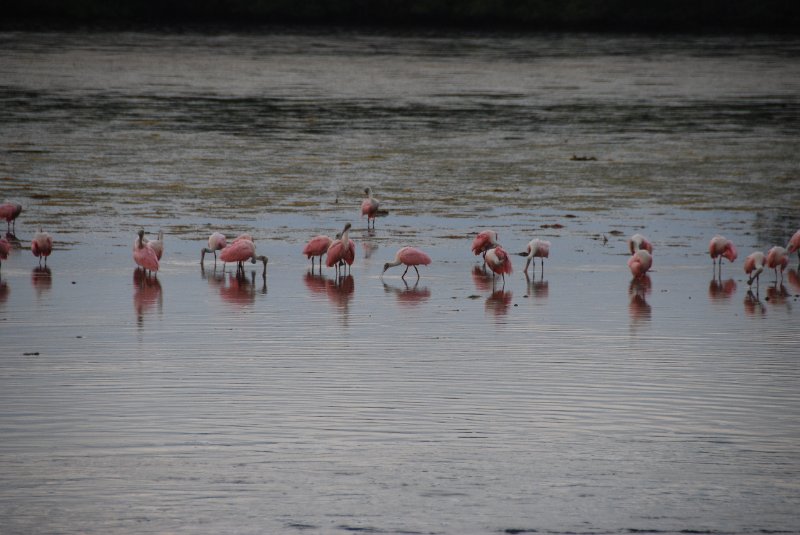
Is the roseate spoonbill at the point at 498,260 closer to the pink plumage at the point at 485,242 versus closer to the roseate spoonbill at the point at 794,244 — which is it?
the pink plumage at the point at 485,242

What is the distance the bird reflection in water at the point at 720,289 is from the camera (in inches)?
524

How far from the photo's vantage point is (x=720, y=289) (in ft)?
45.0

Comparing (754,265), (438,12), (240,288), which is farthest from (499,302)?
(438,12)

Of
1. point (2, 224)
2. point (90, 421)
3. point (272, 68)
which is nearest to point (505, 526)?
point (90, 421)

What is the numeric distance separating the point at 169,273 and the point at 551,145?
1368 cm

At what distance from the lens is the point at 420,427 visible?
8414 millimetres

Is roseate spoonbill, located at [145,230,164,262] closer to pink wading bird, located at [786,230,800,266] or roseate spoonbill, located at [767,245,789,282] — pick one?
roseate spoonbill, located at [767,245,789,282]

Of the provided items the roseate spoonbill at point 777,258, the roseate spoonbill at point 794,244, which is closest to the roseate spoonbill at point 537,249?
the roseate spoonbill at point 777,258

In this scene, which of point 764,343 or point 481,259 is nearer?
point 764,343

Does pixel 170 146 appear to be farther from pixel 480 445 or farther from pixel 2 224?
pixel 480 445

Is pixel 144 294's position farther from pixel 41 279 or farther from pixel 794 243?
pixel 794 243

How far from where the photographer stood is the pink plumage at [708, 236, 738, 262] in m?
14.5

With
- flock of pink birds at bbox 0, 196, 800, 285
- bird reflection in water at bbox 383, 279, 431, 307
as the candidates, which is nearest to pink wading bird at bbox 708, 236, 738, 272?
flock of pink birds at bbox 0, 196, 800, 285

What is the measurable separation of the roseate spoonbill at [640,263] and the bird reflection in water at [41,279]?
5.28 m
